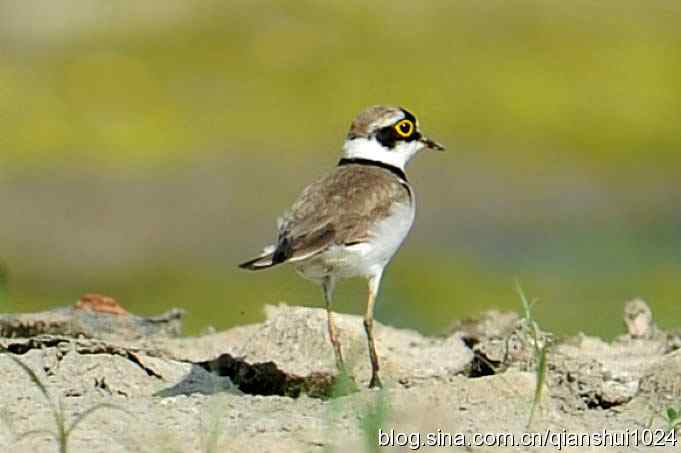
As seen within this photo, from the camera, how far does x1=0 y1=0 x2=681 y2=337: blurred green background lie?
17.9m

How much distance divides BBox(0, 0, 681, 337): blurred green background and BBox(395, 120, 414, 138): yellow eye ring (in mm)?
2374

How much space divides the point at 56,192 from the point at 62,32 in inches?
365

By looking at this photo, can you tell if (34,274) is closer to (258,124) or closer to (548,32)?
(258,124)

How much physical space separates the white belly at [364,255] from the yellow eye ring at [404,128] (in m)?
0.61

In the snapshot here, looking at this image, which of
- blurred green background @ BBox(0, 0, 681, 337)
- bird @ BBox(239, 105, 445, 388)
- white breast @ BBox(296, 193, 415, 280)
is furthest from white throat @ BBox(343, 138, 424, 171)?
blurred green background @ BBox(0, 0, 681, 337)

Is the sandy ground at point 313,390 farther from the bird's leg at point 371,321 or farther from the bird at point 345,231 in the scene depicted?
the bird at point 345,231

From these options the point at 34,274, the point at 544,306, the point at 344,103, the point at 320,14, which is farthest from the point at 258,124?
the point at 544,306

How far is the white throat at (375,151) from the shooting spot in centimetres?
839

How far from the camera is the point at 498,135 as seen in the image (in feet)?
91.6

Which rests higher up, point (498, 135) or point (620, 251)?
point (498, 135)

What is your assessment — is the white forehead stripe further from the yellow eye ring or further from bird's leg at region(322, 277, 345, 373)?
bird's leg at region(322, 277, 345, 373)

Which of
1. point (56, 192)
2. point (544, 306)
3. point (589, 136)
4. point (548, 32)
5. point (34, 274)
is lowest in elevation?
point (544, 306)

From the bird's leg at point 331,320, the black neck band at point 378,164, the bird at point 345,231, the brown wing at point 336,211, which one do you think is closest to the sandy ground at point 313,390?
the bird's leg at point 331,320

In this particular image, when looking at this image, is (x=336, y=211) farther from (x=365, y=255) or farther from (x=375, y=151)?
(x=375, y=151)
